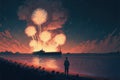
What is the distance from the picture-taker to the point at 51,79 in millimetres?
34125

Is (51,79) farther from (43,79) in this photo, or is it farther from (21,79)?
(21,79)

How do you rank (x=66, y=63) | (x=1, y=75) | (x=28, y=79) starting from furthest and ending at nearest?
(x=66, y=63) < (x=1, y=75) < (x=28, y=79)

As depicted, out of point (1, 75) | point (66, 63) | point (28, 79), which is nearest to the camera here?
point (28, 79)

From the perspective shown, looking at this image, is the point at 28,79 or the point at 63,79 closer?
the point at 28,79

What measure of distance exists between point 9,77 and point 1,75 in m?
2.25

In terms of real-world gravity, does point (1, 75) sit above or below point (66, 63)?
below

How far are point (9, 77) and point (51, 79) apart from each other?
19.4 ft

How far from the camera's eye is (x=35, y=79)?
33625 millimetres

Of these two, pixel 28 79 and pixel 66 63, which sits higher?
pixel 66 63

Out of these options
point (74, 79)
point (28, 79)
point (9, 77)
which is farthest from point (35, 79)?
point (74, 79)

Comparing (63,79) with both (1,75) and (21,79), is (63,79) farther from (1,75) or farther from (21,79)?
(1,75)

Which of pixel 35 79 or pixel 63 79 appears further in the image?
pixel 63 79

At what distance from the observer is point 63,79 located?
36344 mm

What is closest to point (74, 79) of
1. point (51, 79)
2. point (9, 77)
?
point (51, 79)
